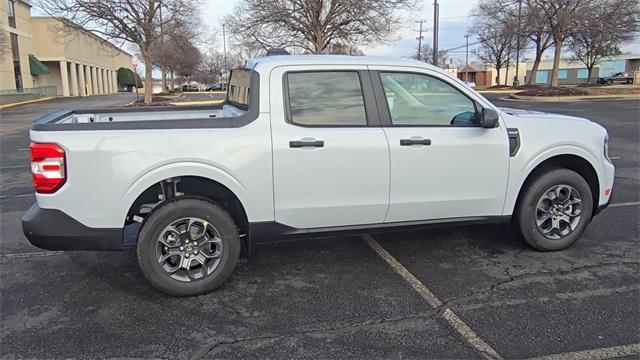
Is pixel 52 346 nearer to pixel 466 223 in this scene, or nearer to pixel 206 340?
pixel 206 340

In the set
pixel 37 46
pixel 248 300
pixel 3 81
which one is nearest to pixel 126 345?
pixel 248 300

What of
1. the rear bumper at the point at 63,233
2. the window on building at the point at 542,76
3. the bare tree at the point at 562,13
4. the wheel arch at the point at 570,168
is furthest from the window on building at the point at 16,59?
the window on building at the point at 542,76

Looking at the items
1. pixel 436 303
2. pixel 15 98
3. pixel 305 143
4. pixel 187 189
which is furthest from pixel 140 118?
pixel 15 98

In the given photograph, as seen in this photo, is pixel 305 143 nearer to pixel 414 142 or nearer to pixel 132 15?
pixel 414 142

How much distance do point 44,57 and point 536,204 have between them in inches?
2310

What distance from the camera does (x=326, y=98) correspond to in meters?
4.04

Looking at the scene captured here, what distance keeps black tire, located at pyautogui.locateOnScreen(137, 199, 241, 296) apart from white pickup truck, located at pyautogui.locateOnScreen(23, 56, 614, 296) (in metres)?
0.01

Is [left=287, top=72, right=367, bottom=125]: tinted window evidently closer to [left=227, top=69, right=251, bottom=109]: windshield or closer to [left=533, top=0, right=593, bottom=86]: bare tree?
[left=227, top=69, right=251, bottom=109]: windshield

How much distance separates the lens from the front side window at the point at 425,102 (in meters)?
4.19

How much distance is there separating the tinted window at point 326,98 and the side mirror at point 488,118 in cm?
100

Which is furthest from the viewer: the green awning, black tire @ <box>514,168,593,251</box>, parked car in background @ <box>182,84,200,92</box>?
parked car in background @ <box>182,84,200,92</box>

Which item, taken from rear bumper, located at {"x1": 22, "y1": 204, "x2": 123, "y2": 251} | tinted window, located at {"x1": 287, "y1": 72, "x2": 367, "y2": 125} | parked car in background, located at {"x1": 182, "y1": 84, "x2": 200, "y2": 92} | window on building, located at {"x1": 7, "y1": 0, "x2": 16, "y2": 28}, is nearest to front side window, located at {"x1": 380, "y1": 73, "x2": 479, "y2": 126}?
tinted window, located at {"x1": 287, "y1": 72, "x2": 367, "y2": 125}

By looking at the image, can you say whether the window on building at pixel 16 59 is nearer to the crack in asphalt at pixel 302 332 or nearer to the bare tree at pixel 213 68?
the bare tree at pixel 213 68

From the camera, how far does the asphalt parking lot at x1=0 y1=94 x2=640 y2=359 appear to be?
10.2 ft
